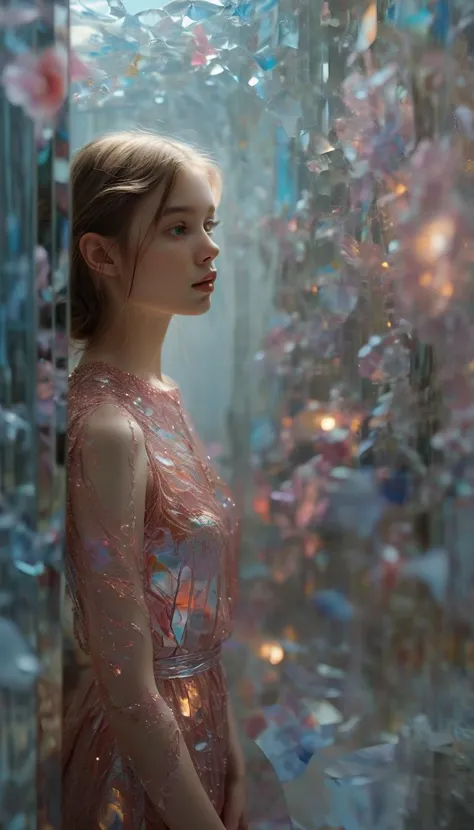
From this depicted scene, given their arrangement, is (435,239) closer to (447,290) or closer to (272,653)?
(447,290)

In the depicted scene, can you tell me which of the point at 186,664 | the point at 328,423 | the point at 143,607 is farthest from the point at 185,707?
the point at 328,423

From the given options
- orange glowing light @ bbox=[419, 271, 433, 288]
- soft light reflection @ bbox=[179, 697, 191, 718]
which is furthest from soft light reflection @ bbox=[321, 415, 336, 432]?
soft light reflection @ bbox=[179, 697, 191, 718]

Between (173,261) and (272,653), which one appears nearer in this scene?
(272,653)

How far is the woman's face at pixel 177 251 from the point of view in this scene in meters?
0.91

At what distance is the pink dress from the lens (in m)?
0.79

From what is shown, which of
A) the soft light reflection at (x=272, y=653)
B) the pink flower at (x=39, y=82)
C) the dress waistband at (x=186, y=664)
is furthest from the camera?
the dress waistband at (x=186, y=664)

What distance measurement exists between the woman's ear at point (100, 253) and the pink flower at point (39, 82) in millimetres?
252

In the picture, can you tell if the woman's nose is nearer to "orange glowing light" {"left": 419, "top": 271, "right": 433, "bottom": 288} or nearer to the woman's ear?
the woman's ear

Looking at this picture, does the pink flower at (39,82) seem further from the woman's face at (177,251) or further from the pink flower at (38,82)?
the woman's face at (177,251)

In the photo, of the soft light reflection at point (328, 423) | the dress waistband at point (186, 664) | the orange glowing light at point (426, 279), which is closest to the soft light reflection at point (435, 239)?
the orange glowing light at point (426, 279)

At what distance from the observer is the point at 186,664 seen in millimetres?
896

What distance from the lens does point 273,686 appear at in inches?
30.5

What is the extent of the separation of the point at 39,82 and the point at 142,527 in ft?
1.34

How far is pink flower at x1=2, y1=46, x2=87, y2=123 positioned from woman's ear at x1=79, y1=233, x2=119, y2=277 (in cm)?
25
